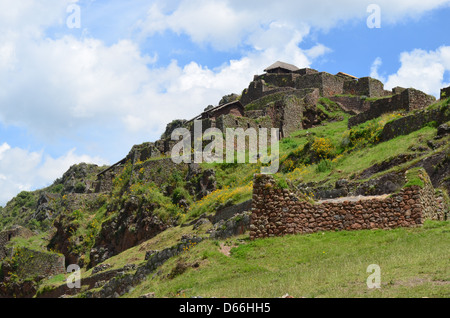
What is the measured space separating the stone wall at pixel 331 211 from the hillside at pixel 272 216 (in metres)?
0.04

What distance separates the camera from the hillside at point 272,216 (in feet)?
43.2

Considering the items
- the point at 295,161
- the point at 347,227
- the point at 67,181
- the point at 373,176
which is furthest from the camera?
the point at 67,181

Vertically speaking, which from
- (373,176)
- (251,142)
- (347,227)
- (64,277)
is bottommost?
(64,277)

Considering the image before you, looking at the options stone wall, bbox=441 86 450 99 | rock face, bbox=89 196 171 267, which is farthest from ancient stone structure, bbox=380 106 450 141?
rock face, bbox=89 196 171 267

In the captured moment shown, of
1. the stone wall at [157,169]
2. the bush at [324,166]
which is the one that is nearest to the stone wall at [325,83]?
the stone wall at [157,169]

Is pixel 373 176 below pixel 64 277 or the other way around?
the other way around

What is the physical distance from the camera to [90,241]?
37312 mm

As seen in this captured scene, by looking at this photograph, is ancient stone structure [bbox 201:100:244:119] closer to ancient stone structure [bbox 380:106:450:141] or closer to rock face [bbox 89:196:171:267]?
rock face [bbox 89:196:171:267]

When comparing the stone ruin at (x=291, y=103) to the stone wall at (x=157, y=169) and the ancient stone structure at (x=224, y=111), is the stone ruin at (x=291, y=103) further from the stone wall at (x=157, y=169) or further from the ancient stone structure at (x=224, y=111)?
the stone wall at (x=157, y=169)

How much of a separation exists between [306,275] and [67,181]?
51499 mm

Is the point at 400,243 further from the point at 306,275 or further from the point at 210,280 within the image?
the point at 210,280

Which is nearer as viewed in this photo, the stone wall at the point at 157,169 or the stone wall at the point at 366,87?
the stone wall at the point at 157,169

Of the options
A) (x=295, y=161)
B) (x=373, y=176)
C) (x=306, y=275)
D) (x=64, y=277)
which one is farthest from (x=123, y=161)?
(x=306, y=275)

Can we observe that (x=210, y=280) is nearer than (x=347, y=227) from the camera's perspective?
Yes
